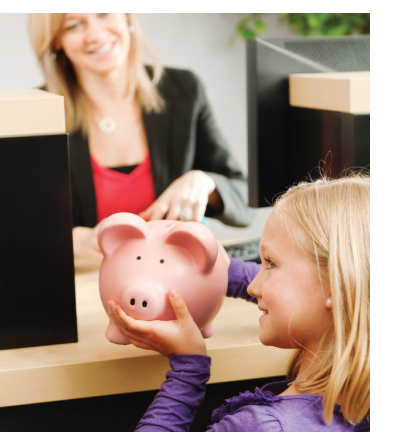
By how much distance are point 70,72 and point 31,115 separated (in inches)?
39.3

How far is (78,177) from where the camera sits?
5.39ft

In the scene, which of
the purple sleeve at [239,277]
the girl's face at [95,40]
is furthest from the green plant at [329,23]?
the purple sleeve at [239,277]

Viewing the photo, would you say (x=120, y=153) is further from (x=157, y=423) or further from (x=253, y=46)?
(x=157, y=423)

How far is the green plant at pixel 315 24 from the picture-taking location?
6.74 feet

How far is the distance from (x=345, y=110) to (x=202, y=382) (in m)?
0.43

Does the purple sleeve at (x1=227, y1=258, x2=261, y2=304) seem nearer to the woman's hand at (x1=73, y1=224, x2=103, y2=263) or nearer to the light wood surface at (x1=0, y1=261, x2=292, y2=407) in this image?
the light wood surface at (x1=0, y1=261, x2=292, y2=407)

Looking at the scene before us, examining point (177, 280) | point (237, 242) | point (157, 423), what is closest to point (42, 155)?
point (177, 280)

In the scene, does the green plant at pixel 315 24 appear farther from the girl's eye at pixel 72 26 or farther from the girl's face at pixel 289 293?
the girl's face at pixel 289 293

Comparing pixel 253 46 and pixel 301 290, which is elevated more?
pixel 253 46

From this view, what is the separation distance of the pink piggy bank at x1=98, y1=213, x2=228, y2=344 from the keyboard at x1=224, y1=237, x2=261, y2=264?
424 millimetres

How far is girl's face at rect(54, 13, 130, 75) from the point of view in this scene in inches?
59.3

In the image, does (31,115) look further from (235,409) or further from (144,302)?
(235,409)

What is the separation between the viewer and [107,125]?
66.4 inches

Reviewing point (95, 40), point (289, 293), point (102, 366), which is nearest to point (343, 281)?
point (289, 293)
